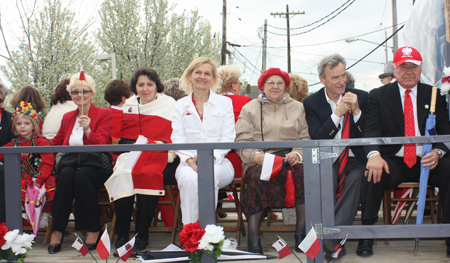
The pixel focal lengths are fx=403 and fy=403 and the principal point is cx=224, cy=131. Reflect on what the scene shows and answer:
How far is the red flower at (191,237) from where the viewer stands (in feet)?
8.71

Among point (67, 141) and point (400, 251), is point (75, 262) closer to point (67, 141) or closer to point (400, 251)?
point (67, 141)

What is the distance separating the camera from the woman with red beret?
3277 millimetres

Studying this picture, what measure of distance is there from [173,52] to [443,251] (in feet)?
50.0

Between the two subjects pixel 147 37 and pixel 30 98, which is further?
pixel 147 37

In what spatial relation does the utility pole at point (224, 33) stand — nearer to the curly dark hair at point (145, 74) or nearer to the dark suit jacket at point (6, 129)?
the curly dark hair at point (145, 74)

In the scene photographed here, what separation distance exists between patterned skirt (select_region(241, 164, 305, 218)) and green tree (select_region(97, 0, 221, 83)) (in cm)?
1329

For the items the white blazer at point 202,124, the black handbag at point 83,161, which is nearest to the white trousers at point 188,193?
the white blazer at point 202,124

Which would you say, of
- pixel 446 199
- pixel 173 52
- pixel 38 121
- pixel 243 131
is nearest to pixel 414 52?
pixel 446 199

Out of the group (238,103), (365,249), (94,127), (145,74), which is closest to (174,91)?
(145,74)

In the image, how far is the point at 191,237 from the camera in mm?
2676

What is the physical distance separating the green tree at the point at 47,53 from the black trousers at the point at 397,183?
10.9 metres

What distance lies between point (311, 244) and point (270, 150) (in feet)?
3.85

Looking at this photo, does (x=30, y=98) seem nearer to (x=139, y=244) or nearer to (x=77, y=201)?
(x=77, y=201)

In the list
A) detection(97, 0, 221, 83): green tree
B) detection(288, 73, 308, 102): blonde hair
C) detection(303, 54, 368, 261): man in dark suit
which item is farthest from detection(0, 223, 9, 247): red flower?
detection(97, 0, 221, 83): green tree
